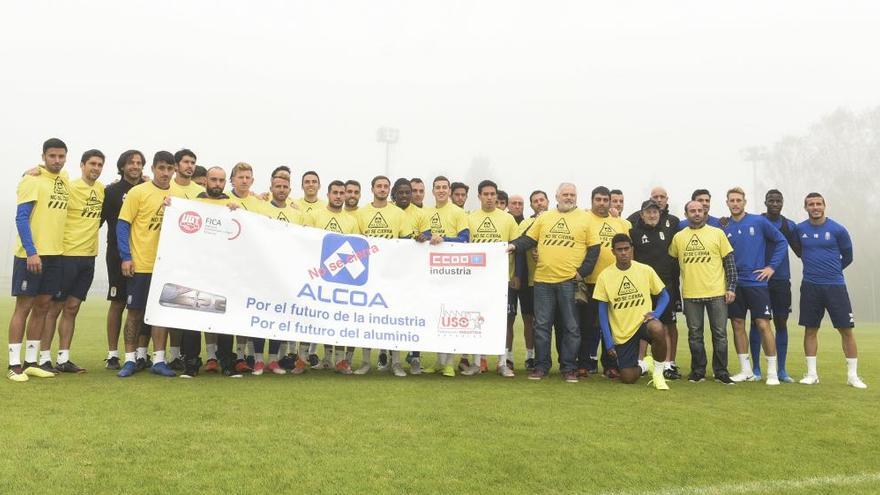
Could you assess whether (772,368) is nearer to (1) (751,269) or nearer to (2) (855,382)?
(2) (855,382)

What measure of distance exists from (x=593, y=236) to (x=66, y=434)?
5399 millimetres

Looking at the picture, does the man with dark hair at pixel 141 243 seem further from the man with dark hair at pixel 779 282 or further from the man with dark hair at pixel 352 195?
the man with dark hair at pixel 779 282

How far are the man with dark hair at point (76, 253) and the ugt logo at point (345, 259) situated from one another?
244 cm

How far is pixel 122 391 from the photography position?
5480mm

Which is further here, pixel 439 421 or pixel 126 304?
pixel 126 304

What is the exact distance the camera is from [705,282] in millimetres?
7141

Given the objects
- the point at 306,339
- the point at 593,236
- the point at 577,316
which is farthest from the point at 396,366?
the point at 593,236

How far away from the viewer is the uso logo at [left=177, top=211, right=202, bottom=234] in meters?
6.66

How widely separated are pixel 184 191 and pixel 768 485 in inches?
244

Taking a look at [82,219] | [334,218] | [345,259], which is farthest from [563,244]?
[82,219]

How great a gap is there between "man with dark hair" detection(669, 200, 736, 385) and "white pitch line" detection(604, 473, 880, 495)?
3.56 meters

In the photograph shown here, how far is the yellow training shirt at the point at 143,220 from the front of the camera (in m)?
6.59

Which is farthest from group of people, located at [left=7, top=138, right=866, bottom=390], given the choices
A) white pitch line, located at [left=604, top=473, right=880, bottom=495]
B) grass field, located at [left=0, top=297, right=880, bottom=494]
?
white pitch line, located at [left=604, top=473, right=880, bottom=495]

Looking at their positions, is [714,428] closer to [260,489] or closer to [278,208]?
[260,489]
